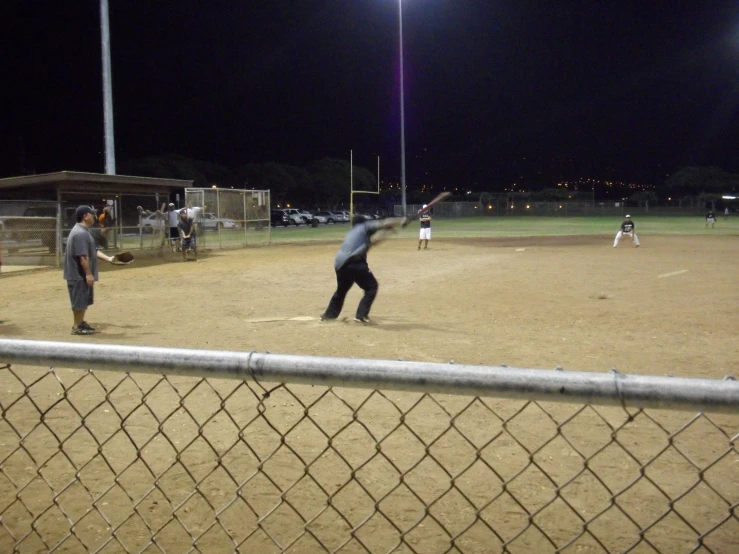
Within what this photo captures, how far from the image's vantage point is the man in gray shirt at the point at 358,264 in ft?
35.7

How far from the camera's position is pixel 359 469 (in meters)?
3.18

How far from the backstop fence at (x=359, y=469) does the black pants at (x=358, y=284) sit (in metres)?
4.40

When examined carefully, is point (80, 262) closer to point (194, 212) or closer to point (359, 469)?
point (359, 469)

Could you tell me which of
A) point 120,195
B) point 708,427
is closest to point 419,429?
point 708,427

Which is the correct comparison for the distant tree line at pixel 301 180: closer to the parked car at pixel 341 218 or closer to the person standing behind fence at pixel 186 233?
the parked car at pixel 341 218

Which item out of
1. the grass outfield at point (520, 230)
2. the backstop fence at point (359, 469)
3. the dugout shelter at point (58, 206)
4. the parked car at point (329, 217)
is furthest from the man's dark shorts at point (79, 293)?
the parked car at point (329, 217)

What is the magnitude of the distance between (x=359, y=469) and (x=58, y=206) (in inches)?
823

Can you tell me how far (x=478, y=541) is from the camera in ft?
12.6

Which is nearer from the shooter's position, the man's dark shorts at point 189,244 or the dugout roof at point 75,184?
the dugout roof at point 75,184

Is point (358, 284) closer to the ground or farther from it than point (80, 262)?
closer to the ground

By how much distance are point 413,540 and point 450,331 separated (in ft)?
21.3

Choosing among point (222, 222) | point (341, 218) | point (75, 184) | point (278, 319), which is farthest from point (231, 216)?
point (341, 218)

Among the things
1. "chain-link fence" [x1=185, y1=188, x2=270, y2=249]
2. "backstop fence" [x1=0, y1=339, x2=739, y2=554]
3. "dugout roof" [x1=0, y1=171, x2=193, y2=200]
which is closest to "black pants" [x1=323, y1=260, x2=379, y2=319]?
"backstop fence" [x1=0, y1=339, x2=739, y2=554]

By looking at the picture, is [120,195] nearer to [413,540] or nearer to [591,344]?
[591,344]
